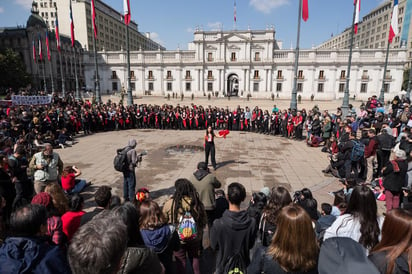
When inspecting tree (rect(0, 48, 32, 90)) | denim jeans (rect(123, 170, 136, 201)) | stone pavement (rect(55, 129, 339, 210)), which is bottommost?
stone pavement (rect(55, 129, 339, 210))

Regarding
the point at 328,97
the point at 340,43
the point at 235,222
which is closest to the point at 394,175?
the point at 235,222

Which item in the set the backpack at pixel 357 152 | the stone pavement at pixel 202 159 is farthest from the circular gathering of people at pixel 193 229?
the stone pavement at pixel 202 159

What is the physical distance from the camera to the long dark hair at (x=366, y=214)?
2.87m

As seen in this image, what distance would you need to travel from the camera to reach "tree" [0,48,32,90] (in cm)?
5003

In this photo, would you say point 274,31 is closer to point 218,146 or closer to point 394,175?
point 218,146

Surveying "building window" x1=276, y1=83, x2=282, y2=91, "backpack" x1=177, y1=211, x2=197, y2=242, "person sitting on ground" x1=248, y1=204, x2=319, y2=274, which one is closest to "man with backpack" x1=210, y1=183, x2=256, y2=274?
"backpack" x1=177, y1=211, x2=197, y2=242

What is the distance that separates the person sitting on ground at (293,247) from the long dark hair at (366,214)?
111 centimetres

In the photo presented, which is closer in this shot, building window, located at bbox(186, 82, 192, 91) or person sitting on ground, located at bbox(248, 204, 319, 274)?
person sitting on ground, located at bbox(248, 204, 319, 274)

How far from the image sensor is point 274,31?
5853 cm

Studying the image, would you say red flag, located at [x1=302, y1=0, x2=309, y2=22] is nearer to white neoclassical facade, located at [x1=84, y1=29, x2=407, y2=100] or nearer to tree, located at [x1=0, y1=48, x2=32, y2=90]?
white neoclassical facade, located at [x1=84, y1=29, x2=407, y2=100]

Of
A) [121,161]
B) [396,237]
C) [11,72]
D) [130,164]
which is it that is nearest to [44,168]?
[121,161]

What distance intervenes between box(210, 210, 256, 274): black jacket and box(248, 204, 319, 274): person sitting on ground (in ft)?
2.44

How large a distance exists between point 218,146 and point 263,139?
376 cm

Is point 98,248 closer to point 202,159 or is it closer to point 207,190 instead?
point 207,190
